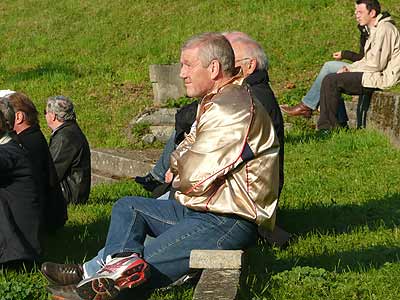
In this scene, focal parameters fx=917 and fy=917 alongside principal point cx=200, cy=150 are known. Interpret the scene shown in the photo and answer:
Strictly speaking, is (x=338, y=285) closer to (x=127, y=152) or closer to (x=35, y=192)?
(x=35, y=192)

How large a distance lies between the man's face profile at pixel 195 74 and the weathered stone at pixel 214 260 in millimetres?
910

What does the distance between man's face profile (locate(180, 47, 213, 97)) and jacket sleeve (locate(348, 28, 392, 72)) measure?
6320 millimetres

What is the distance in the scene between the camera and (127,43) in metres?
16.7

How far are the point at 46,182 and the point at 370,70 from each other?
17.5 feet

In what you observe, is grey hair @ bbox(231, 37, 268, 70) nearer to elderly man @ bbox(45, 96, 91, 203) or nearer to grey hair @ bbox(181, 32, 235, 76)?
grey hair @ bbox(181, 32, 235, 76)

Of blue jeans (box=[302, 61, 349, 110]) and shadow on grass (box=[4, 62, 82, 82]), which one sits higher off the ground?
blue jeans (box=[302, 61, 349, 110])

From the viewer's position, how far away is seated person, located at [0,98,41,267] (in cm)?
589

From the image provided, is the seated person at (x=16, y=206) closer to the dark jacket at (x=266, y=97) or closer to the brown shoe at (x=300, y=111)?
the dark jacket at (x=266, y=97)

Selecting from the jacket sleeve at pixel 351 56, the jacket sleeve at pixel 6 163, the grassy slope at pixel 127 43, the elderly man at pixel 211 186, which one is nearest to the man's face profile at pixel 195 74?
the elderly man at pixel 211 186

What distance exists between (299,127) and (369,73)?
1.20 meters

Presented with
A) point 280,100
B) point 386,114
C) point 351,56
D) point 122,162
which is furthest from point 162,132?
point 386,114

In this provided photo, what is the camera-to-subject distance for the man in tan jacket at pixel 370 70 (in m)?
11.0

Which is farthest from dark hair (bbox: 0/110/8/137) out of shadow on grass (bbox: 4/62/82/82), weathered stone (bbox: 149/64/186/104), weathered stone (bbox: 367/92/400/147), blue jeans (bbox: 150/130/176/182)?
shadow on grass (bbox: 4/62/82/82)

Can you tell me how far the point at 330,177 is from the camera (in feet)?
28.1
